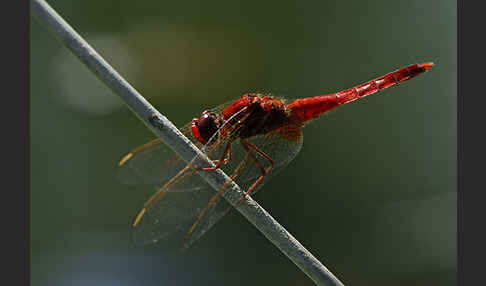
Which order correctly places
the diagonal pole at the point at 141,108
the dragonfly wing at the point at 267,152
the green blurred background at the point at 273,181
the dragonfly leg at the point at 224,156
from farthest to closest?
the green blurred background at the point at 273,181, the dragonfly wing at the point at 267,152, the dragonfly leg at the point at 224,156, the diagonal pole at the point at 141,108

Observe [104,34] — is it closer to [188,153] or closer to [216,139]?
[216,139]

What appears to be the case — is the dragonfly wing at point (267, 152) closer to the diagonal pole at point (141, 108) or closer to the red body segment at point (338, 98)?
the red body segment at point (338, 98)

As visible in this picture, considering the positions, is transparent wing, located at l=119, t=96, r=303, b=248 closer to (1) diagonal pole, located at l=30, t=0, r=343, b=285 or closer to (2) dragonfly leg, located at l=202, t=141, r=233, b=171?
(2) dragonfly leg, located at l=202, t=141, r=233, b=171

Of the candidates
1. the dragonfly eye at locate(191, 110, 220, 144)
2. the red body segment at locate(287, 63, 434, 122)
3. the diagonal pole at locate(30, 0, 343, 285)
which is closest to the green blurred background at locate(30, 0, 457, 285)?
the red body segment at locate(287, 63, 434, 122)

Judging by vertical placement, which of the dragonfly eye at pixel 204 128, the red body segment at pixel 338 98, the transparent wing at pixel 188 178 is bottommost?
the transparent wing at pixel 188 178

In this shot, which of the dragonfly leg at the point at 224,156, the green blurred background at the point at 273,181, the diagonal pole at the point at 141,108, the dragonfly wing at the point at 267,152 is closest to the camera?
the diagonal pole at the point at 141,108

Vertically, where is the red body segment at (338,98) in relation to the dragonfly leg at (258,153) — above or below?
above

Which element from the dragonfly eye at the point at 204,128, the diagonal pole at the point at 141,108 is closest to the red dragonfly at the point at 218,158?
the dragonfly eye at the point at 204,128

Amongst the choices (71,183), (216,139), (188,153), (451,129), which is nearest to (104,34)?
(71,183)
